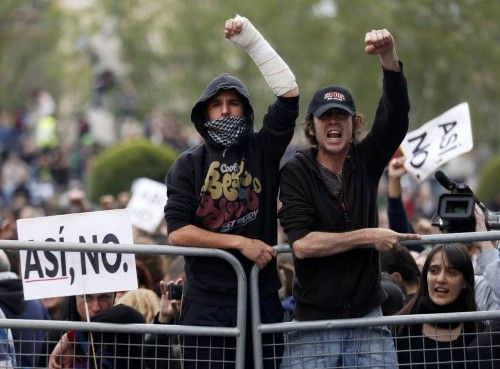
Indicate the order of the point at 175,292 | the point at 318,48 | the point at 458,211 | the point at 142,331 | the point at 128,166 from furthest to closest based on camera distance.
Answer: the point at 318,48 → the point at 128,166 → the point at 175,292 → the point at 458,211 → the point at 142,331

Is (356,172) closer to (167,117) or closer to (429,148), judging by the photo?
(429,148)

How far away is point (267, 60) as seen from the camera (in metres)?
8.37

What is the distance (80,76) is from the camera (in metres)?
48.0

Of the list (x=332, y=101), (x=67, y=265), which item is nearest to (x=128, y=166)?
(x=67, y=265)

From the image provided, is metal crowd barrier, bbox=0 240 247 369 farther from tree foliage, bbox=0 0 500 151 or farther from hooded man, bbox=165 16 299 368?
tree foliage, bbox=0 0 500 151

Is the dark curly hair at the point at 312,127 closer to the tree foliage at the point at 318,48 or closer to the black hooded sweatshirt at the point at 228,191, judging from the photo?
the black hooded sweatshirt at the point at 228,191

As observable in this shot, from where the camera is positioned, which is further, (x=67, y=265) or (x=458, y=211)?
(x=458, y=211)

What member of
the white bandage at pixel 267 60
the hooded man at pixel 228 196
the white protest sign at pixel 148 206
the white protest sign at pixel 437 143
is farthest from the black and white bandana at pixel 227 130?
the white protest sign at pixel 148 206

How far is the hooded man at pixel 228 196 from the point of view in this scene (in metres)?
8.09

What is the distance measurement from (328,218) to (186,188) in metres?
0.76

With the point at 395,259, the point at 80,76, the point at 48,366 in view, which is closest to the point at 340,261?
the point at 48,366

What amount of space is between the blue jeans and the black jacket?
9cm

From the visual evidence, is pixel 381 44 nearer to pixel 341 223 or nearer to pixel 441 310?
pixel 341 223

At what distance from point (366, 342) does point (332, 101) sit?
1.24 m
